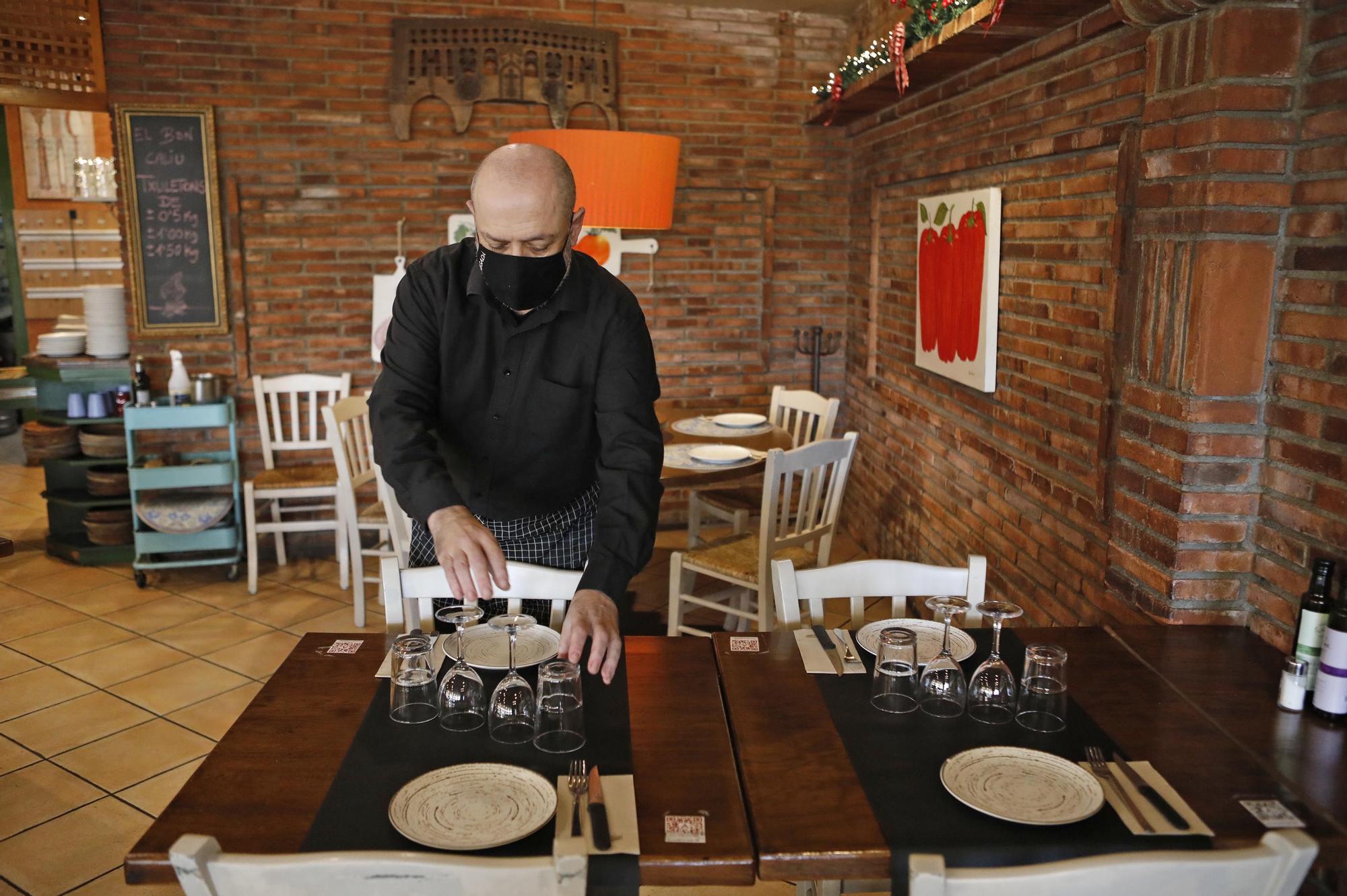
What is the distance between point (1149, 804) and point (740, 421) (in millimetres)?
3191

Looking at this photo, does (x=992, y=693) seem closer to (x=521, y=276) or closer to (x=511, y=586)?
(x=511, y=586)

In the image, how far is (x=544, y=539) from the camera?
7.61 feet

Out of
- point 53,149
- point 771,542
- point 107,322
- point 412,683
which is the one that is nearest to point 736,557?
point 771,542

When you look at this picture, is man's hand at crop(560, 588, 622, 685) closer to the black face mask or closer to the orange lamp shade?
the black face mask

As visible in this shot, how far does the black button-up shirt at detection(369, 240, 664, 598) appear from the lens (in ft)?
6.80

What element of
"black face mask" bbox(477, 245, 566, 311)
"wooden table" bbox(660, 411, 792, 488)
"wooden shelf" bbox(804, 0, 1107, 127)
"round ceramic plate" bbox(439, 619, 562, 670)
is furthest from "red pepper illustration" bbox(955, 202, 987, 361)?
"round ceramic plate" bbox(439, 619, 562, 670)

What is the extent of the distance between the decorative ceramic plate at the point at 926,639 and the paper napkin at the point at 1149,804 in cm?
42

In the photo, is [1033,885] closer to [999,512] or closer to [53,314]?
[999,512]

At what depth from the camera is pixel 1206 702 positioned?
169 cm

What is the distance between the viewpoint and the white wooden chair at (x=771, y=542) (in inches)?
130

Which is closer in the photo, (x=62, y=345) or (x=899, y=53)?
(x=899, y=53)

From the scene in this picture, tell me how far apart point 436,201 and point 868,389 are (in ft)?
7.70

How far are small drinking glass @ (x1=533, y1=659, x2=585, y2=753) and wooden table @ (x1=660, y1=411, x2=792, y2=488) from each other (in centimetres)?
149

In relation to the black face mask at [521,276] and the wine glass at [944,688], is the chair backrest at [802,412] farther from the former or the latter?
the wine glass at [944,688]
